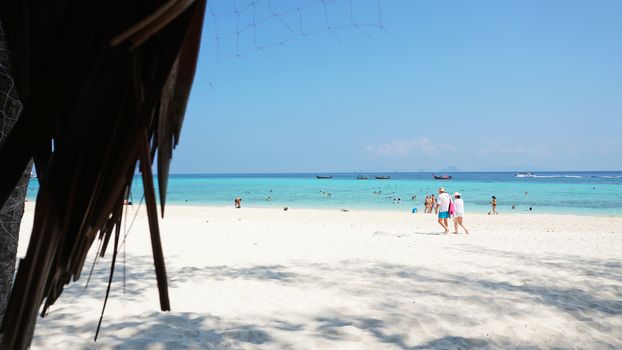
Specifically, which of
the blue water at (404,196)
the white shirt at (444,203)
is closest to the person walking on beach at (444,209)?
the white shirt at (444,203)

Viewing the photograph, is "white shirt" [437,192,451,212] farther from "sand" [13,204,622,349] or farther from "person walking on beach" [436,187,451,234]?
"sand" [13,204,622,349]

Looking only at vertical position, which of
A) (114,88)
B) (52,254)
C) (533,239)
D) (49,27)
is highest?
(49,27)

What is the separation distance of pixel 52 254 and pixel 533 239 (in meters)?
11.7

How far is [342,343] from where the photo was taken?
3406 millimetres

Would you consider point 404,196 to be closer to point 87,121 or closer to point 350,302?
point 350,302

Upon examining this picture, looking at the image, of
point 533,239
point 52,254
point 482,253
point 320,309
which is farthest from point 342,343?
point 533,239

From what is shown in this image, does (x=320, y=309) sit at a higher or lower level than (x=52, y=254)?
lower

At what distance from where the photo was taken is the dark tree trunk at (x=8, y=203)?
133cm

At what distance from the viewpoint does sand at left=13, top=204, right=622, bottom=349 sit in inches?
Result: 139

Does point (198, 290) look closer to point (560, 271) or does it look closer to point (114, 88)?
point (114, 88)

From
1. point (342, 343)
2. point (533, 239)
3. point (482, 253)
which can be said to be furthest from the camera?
point (533, 239)

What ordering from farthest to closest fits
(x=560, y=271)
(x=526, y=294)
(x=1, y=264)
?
(x=560, y=271), (x=526, y=294), (x=1, y=264)

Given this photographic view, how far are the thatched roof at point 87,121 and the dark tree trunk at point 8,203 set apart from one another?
0.57 metres

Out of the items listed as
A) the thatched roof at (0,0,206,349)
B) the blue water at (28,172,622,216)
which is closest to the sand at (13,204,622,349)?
the thatched roof at (0,0,206,349)
